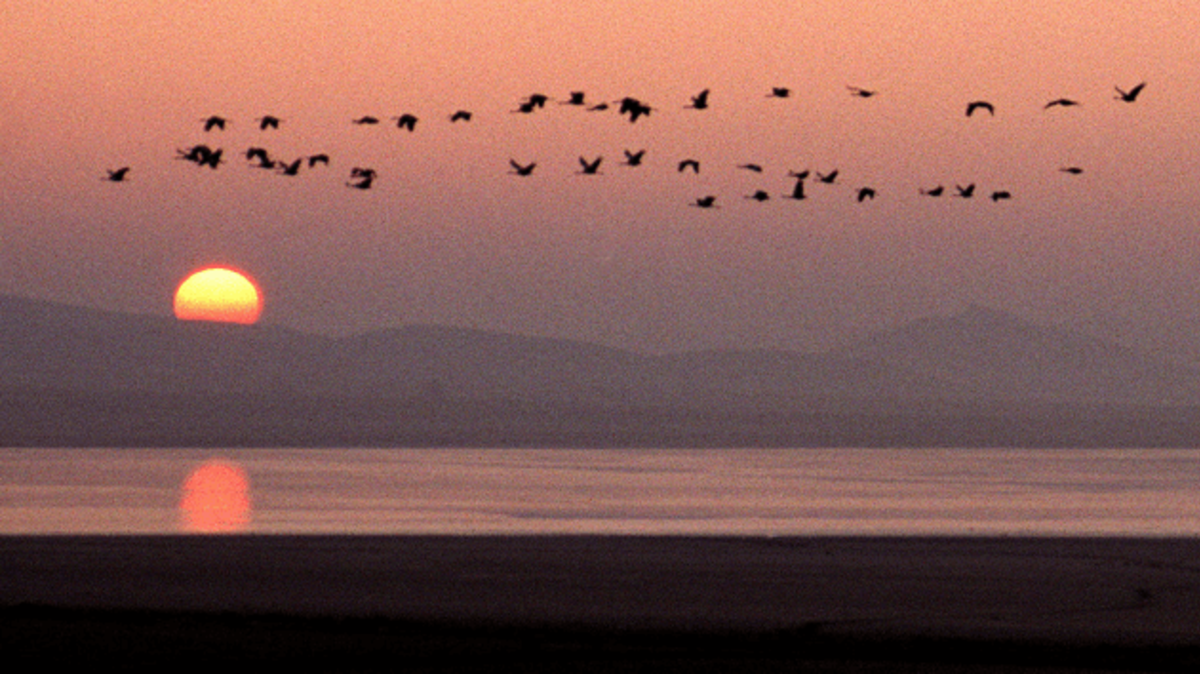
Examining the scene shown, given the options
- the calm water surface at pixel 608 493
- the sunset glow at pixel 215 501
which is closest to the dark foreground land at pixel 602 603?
the sunset glow at pixel 215 501

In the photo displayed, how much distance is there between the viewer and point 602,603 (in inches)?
1081

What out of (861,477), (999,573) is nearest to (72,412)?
(861,477)

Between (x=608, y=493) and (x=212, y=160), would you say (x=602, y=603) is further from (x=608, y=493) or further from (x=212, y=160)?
(x=608, y=493)

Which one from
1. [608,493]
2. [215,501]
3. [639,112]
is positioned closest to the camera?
[639,112]

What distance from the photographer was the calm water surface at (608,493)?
1674 inches

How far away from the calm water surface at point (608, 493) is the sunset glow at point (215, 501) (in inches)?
15.7

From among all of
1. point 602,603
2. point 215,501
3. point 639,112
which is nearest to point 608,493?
point 215,501

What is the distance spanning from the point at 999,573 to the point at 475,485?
2746 cm

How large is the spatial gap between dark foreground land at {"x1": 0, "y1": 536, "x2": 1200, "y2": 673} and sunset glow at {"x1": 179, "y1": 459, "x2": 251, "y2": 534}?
4.01m

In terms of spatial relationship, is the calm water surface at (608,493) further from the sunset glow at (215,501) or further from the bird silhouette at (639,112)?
the bird silhouette at (639,112)

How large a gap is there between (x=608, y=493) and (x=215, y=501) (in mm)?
10145

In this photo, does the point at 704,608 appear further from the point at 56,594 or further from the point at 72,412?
the point at 72,412

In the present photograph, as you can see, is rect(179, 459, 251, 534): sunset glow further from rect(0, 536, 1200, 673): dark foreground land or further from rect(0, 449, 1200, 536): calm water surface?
rect(0, 536, 1200, 673): dark foreground land

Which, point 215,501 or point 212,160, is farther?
point 215,501
